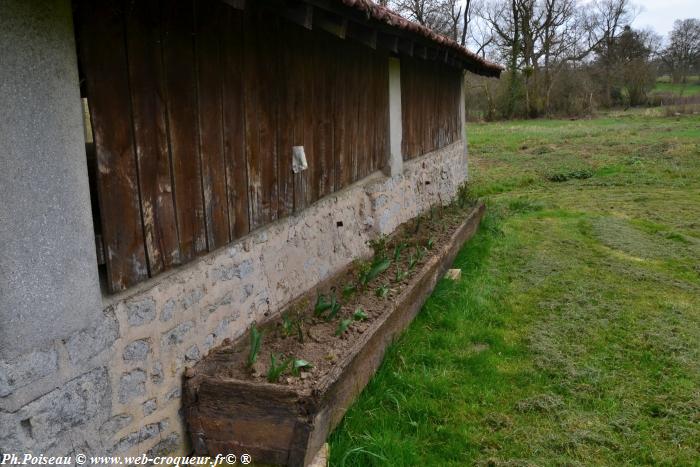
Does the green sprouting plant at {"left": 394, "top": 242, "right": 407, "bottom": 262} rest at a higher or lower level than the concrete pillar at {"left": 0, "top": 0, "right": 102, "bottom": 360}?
lower

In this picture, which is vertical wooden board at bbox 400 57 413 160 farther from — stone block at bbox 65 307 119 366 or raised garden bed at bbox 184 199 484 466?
stone block at bbox 65 307 119 366

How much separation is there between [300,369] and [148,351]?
90 cm

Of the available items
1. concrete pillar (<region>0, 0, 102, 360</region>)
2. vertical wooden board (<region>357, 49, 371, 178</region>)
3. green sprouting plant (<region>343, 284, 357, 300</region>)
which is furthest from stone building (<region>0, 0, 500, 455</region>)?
vertical wooden board (<region>357, 49, 371, 178</region>)

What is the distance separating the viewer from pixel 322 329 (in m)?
4.09

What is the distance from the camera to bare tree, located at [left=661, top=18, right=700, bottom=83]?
45.2m

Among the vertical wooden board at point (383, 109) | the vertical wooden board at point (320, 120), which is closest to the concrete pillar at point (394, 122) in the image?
the vertical wooden board at point (383, 109)

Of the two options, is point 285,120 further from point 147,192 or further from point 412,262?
point 412,262

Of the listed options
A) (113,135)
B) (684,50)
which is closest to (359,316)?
(113,135)

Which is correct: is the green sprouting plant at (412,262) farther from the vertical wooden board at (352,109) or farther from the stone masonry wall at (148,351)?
the stone masonry wall at (148,351)

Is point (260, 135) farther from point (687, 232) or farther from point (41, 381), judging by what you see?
point (687, 232)

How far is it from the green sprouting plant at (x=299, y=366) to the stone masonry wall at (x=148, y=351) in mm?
471

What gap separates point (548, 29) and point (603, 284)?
31.4m

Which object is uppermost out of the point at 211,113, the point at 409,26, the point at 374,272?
the point at 409,26

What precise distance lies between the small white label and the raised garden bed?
0.98 metres
